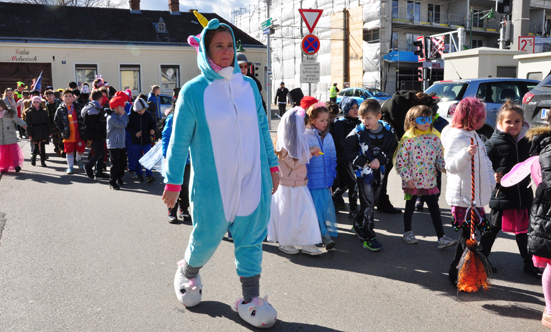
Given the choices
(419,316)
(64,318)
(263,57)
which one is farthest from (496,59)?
(64,318)

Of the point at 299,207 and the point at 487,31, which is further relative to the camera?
the point at 487,31

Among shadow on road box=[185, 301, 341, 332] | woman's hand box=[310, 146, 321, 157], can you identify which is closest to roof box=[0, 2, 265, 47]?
woman's hand box=[310, 146, 321, 157]

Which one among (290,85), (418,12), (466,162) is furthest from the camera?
(290,85)

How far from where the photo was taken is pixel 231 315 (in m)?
3.67

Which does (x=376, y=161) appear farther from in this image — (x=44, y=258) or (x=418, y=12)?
(x=418, y=12)

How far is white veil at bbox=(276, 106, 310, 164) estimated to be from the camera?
4844mm

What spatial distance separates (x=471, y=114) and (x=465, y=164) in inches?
17.7

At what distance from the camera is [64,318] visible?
361 cm

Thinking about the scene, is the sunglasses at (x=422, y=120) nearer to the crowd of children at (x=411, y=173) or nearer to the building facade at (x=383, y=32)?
the crowd of children at (x=411, y=173)

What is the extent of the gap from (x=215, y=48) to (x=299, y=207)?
2.21 meters

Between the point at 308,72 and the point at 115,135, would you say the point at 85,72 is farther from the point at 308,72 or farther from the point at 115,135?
the point at 115,135

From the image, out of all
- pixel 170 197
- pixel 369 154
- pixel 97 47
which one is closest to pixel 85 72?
pixel 97 47

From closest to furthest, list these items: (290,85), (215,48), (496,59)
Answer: (215,48)
(496,59)
(290,85)

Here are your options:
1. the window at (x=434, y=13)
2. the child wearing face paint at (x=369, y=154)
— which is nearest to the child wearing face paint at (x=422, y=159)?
the child wearing face paint at (x=369, y=154)
